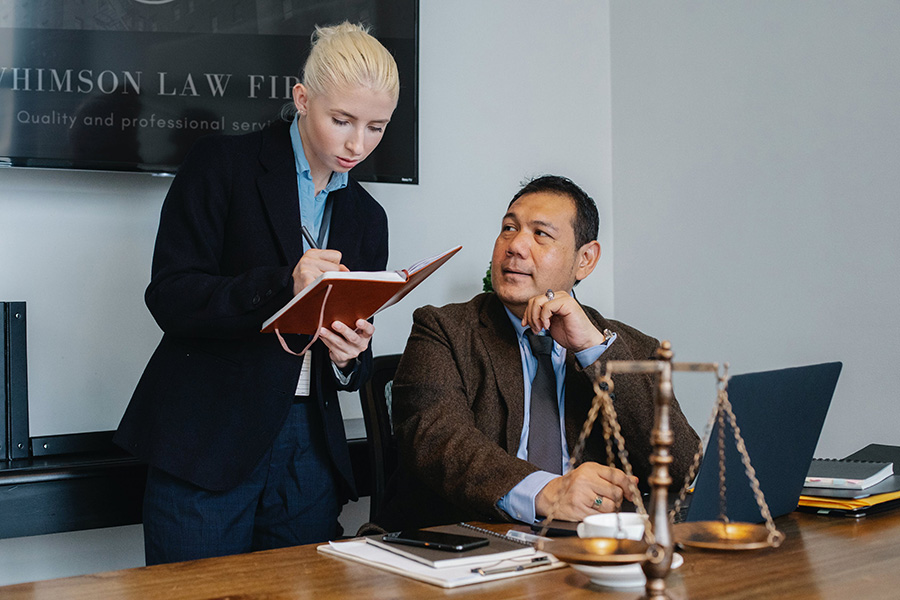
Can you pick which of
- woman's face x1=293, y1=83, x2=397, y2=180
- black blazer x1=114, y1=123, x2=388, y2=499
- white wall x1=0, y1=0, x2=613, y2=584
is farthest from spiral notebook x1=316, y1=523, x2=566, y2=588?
white wall x1=0, y1=0, x2=613, y2=584

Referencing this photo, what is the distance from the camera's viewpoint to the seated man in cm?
154

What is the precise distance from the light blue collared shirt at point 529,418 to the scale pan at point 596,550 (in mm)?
535

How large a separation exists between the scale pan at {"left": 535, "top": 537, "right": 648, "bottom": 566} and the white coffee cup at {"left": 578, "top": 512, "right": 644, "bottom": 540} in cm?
16

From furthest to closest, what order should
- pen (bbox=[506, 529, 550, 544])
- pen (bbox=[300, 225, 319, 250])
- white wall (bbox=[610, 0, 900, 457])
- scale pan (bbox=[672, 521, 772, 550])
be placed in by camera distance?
white wall (bbox=[610, 0, 900, 457])
pen (bbox=[300, 225, 319, 250])
pen (bbox=[506, 529, 550, 544])
scale pan (bbox=[672, 521, 772, 550])

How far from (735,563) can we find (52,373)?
1.95m

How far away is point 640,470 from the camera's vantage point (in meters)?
1.71

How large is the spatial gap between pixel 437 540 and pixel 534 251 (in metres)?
0.79

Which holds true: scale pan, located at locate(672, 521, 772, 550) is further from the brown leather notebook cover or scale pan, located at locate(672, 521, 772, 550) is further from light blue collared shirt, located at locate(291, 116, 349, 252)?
light blue collared shirt, located at locate(291, 116, 349, 252)

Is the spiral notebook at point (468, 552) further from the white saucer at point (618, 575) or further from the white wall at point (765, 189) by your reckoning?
the white wall at point (765, 189)

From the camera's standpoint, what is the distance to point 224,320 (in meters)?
1.66

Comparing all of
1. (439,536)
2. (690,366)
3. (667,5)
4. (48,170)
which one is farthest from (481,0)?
(690,366)

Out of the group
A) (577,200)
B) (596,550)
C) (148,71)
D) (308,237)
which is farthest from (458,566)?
(148,71)

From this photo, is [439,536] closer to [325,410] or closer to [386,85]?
[325,410]

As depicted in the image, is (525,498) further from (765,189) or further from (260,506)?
(765,189)
